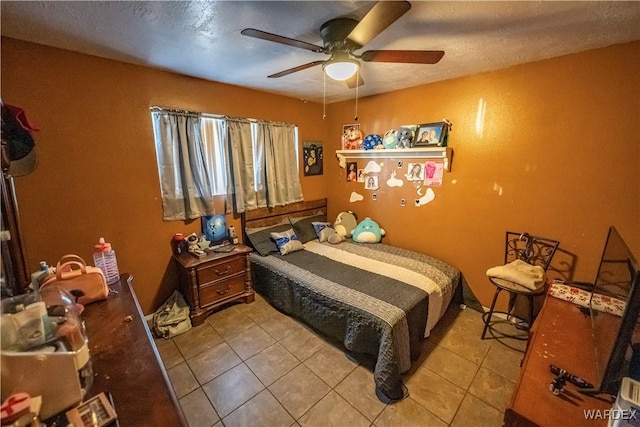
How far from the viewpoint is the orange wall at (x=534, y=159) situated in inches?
74.3

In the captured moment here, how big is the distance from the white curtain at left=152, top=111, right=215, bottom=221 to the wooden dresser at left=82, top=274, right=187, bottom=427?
4.13 ft

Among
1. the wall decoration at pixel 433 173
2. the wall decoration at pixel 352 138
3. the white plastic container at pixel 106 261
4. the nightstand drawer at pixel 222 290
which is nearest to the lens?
the white plastic container at pixel 106 261

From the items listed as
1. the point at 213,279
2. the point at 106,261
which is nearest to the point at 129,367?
the point at 106,261


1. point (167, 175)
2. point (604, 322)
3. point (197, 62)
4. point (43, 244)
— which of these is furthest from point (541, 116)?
point (43, 244)

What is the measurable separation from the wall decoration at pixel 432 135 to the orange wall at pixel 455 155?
3.6 inches

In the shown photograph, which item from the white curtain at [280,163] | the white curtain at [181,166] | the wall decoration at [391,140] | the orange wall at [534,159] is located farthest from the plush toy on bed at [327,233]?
the white curtain at [181,166]

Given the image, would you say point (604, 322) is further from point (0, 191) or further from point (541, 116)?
point (0, 191)

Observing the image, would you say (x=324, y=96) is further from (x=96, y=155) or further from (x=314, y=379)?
(x=314, y=379)

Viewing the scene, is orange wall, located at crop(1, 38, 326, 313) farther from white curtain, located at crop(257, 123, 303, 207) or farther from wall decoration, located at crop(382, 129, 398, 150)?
wall decoration, located at crop(382, 129, 398, 150)

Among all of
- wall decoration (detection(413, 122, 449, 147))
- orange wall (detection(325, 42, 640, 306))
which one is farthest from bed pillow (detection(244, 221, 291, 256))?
wall decoration (detection(413, 122, 449, 147))

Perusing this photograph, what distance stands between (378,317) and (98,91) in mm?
2723

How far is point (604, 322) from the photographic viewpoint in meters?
1.26

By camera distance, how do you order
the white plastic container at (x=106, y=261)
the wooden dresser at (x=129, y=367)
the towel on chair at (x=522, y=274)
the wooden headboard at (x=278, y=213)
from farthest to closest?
the wooden headboard at (x=278, y=213), the towel on chair at (x=522, y=274), the white plastic container at (x=106, y=261), the wooden dresser at (x=129, y=367)

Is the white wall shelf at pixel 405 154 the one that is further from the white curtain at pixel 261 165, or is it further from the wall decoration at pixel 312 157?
the white curtain at pixel 261 165
